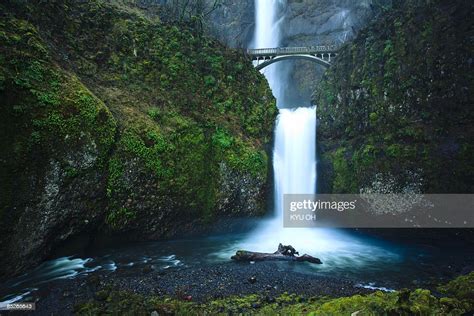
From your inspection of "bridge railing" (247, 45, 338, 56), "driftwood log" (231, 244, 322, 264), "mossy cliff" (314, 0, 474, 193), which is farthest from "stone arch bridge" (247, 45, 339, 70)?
"driftwood log" (231, 244, 322, 264)

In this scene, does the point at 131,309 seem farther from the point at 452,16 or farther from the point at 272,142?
the point at 452,16

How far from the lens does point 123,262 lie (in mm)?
12453

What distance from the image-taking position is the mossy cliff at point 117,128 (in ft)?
36.9

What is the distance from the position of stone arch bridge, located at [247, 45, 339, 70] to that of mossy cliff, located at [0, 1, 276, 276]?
13739 mm

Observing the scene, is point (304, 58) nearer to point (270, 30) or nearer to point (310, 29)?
point (310, 29)

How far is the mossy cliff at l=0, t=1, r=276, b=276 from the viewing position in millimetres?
11242

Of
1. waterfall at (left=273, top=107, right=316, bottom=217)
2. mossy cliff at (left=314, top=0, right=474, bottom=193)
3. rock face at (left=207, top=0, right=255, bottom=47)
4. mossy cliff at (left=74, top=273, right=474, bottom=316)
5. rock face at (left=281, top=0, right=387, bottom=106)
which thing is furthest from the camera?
rock face at (left=207, top=0, right=255, bottom=47)

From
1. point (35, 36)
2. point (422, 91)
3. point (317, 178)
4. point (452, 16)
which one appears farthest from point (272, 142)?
point (35, 36)

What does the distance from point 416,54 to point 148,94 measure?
1677cm

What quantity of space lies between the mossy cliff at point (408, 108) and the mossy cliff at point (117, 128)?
5811 mm

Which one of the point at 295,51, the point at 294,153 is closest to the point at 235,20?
the point at 295,51

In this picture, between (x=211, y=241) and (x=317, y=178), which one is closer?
(x=211, y=241)

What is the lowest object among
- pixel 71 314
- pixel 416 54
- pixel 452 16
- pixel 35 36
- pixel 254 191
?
pixel 71 314

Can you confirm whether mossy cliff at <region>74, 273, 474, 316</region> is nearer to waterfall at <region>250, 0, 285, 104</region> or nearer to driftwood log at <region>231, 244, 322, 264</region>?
driftwood log at <region>231, 244, 322, 264</region>
